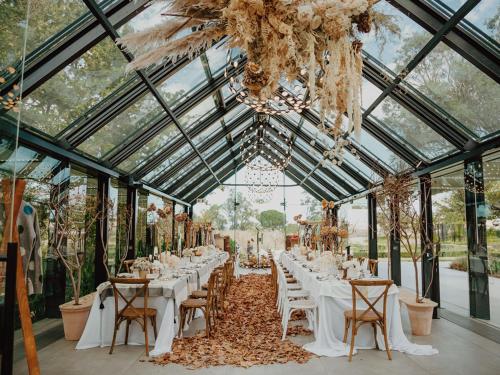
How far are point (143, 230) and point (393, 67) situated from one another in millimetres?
7322

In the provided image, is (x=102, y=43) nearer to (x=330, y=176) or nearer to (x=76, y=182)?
(x=76, y=182)

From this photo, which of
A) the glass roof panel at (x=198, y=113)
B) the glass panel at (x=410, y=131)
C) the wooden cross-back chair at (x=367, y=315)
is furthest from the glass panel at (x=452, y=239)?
the glass roof panel at (x=198, y=113)

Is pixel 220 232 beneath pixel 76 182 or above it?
beneath

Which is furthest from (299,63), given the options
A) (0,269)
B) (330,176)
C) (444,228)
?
(330,176)

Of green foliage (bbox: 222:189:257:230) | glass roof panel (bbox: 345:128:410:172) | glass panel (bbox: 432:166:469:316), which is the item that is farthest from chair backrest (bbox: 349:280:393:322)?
green foliage (bbox: 222:189:257:230)

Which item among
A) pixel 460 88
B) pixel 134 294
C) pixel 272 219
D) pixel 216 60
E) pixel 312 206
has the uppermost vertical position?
pixel 216 60

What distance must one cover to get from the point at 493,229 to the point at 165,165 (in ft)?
26.0

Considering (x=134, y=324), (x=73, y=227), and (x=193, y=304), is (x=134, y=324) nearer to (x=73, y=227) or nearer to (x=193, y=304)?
(x=193, y=304)

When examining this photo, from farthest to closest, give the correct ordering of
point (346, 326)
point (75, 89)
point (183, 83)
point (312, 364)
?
point (183, 83), point (75, 89), point (346, 326), point (312, 364)

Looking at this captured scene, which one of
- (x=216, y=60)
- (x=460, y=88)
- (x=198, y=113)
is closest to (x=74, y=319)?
(x=216, y=60)

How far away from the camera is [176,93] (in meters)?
7.17

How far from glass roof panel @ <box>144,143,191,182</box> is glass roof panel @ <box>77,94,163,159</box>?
2.85m

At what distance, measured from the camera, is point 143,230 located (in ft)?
Answer: 32.8

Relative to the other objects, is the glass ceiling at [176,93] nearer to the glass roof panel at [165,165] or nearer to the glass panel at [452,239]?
the glass roof panel at [165,165]
